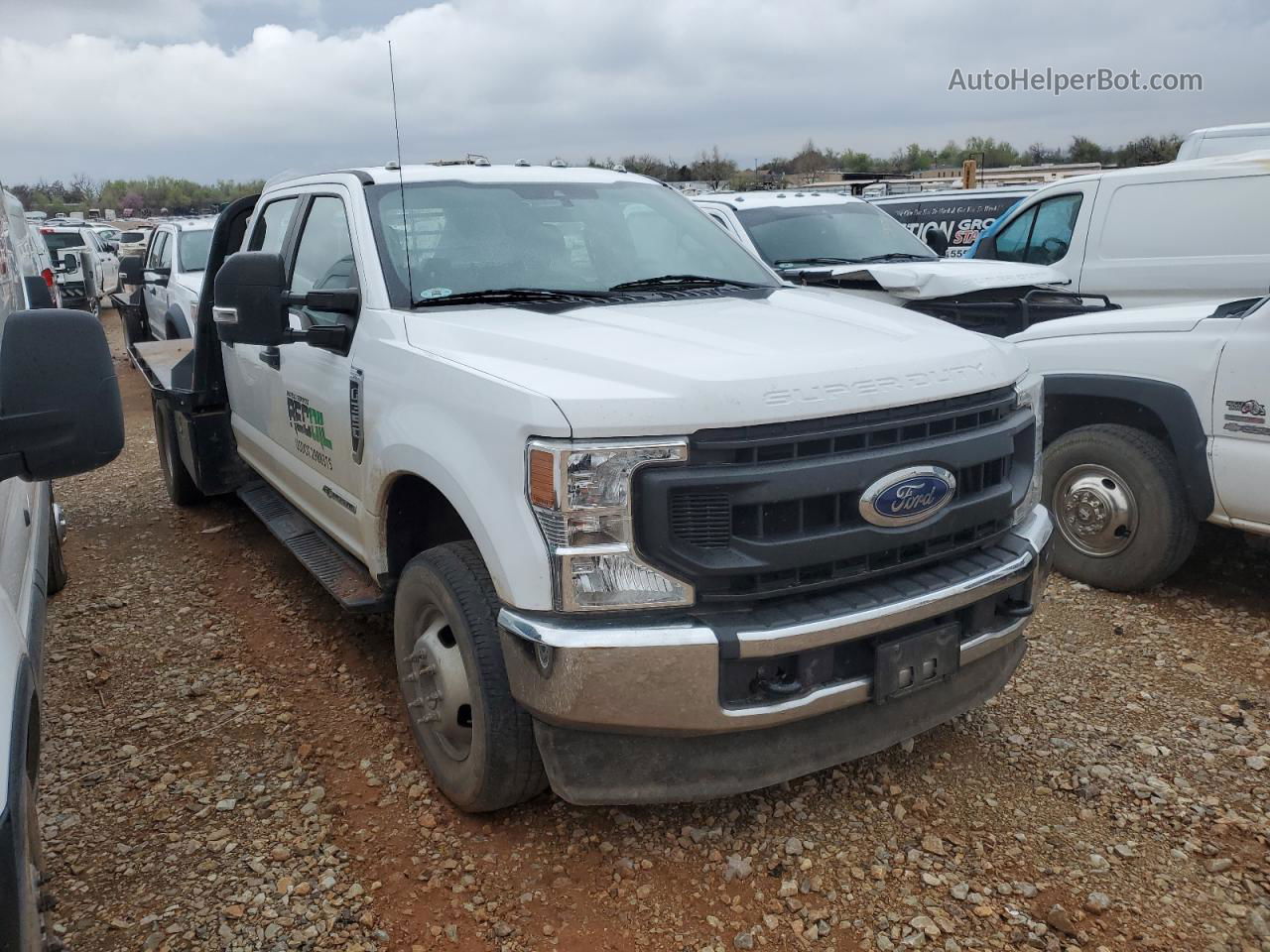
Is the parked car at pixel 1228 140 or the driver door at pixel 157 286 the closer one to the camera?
the parked car at pixel 1228 140

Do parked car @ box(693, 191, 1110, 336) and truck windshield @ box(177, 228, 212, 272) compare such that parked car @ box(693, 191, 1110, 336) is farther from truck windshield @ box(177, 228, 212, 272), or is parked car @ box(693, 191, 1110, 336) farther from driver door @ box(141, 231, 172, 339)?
driver door @ box(141, 231, 172, 339)

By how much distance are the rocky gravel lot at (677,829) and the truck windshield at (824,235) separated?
470 cm

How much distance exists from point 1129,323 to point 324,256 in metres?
3.54

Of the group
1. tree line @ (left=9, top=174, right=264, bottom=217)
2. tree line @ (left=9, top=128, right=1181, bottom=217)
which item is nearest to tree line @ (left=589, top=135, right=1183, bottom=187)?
tree line @ (left=9, top=128, right=1181, bottom=217)

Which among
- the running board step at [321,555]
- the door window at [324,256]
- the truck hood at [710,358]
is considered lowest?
the running board step at [321,555]

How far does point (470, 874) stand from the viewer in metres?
2.86

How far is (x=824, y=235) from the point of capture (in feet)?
28.0

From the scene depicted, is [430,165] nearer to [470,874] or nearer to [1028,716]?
[470,874]

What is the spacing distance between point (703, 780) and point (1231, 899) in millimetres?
1436

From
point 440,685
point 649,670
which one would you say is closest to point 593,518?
point 649,670

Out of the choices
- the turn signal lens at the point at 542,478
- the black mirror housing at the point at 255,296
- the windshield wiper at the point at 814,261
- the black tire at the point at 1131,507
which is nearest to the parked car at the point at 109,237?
the windshield wiper at the point at 814,261

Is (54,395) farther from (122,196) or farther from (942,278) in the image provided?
(122,196)

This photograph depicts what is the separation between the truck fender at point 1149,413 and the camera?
4254 mm

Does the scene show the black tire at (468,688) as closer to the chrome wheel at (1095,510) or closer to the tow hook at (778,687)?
the tow hook at (778,687)
